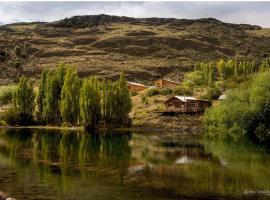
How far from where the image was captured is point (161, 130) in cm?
9475

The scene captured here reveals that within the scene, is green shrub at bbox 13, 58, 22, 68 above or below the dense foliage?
above

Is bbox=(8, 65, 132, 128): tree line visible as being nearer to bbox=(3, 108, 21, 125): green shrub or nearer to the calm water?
bbox=(3, 108, 21, 125): green shrub

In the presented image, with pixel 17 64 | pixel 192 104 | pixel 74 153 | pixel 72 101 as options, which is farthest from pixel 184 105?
pixel 17 64

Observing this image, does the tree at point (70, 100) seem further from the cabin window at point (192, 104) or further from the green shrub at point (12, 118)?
the cabin window at point (192, 104)

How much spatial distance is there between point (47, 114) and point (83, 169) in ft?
199

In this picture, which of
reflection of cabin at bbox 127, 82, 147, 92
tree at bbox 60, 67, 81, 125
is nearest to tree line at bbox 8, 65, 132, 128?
tree at bbox 60, 67, 81, 125

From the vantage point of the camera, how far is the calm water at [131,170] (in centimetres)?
3180

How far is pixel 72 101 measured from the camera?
9762 cm

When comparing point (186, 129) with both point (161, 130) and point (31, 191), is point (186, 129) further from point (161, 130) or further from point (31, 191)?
point (31, 191)

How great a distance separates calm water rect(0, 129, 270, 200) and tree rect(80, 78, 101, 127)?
1164 inches

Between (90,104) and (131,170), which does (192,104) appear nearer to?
(90,104)

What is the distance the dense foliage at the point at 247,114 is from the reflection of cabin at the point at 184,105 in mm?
15635

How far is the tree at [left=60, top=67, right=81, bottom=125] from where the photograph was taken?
319 ft

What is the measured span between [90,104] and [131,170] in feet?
179
